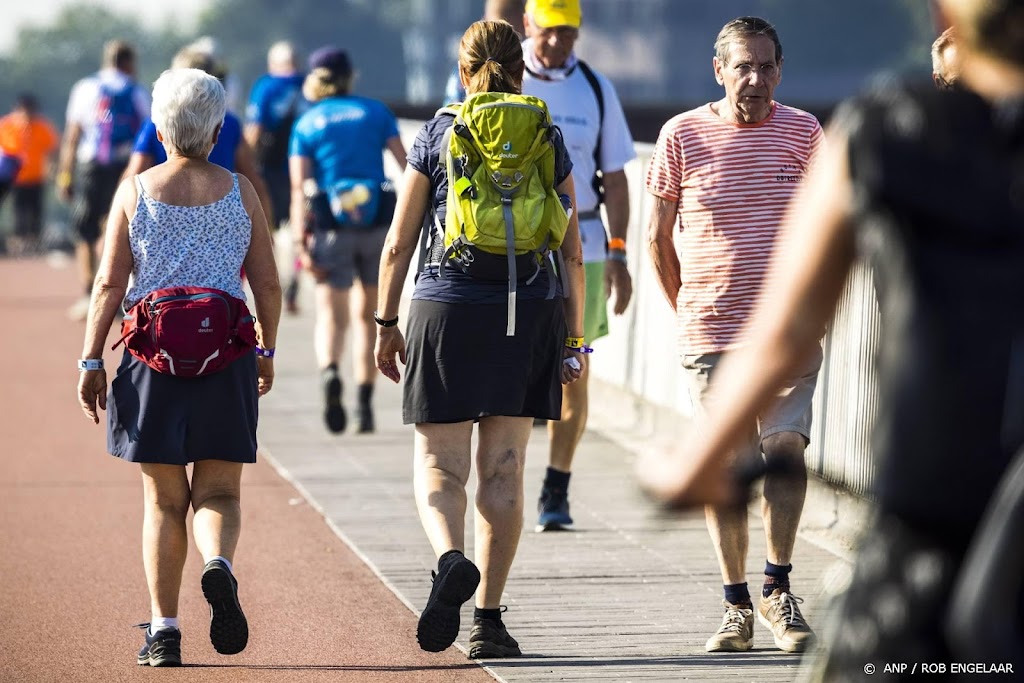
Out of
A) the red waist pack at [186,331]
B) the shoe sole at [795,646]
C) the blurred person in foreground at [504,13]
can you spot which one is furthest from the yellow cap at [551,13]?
the shoe sole at [795,646]

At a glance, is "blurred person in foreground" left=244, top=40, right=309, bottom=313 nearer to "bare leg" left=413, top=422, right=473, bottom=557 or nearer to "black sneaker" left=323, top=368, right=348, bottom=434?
"black sneaker" left=323, top=368, right=348, bottom=434

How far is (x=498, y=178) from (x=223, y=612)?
1.45m

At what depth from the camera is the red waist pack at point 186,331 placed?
5.25 m

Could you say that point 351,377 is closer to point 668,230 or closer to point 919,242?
point 668,230

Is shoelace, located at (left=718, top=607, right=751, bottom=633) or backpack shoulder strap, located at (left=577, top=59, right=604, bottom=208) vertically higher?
backpack shoulder strap, located at (left=577, top=59, right=604, bottom=208)

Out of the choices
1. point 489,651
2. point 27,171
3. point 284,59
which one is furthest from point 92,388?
point 27,171

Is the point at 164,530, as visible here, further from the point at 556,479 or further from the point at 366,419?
the point at 366,419

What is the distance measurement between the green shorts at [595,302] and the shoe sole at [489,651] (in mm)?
2144

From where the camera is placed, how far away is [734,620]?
5723 mm

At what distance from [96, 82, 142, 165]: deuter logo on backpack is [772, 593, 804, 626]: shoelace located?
9806 mm

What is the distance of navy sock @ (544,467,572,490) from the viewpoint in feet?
24.8

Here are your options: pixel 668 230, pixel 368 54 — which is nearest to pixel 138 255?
pixel 668 230

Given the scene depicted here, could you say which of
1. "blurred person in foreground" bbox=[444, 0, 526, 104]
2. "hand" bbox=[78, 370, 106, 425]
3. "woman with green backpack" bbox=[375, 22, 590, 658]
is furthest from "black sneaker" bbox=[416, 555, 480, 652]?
"blurred person in foreground" bbox=[444, 0, 526, 104]

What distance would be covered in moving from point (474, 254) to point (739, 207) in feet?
2.86
